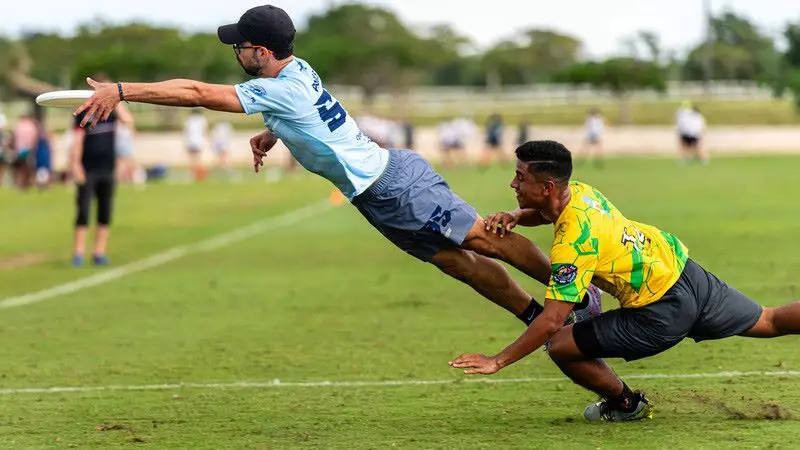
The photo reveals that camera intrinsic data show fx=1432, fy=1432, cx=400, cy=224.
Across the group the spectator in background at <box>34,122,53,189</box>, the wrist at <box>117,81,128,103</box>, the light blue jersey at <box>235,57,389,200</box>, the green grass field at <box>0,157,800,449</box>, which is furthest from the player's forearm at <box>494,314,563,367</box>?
the spectator in background at <box>34,122,53,189</box>

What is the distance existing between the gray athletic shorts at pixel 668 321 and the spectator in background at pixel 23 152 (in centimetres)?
3475

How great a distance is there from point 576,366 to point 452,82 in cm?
12398

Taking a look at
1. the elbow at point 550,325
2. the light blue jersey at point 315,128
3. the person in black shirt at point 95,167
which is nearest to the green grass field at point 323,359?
the elbow at point 550,325

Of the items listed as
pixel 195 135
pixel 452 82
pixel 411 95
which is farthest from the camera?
pixel 452 82

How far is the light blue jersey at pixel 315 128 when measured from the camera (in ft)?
26.0

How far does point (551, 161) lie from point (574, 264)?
0.59 metres

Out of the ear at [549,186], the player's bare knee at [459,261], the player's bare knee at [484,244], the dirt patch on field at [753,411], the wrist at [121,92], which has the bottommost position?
the dirt patch on field at [753,411]

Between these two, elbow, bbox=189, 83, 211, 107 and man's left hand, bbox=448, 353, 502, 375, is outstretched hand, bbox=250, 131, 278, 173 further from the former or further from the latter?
man's left hand, bbox=448, 353, 502, 375

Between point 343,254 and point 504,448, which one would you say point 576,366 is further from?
point 343,254

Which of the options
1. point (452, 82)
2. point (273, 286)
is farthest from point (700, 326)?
point (452, 82)

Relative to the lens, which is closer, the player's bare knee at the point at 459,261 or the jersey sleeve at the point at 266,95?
the jersey sleeve at the point at 266,95

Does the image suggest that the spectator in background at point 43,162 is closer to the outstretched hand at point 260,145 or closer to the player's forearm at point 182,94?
the outstretched hand at point 260,145

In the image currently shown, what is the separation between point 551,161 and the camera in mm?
7535

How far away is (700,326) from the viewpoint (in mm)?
7715
